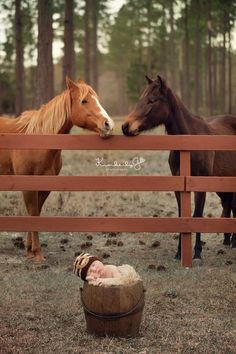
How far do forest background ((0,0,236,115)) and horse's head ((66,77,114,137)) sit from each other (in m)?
8.92

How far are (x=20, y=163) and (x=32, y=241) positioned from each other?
977 mm

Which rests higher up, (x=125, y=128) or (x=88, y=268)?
(x=125, y=128)

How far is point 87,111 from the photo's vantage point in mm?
6164

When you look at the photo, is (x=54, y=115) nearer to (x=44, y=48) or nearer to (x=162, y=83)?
(x=162, y=83)

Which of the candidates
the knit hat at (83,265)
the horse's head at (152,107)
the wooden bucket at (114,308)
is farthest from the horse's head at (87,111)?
the wooden bucket at (114,308)

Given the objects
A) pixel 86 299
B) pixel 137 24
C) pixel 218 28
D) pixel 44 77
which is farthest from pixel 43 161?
pixel 137 24

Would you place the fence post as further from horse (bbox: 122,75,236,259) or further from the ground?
horse (bbox: 122,75,236,259)

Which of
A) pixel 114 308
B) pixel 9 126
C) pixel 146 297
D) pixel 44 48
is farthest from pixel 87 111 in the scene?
pixel 44 48

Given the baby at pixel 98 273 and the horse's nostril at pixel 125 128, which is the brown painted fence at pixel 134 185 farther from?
the baby at pixel 98 273

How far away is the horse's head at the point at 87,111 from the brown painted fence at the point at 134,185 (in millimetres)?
159

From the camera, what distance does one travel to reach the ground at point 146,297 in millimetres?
3895

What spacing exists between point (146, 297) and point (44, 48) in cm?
1132

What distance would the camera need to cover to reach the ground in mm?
3895

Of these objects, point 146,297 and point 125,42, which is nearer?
point 146,297
